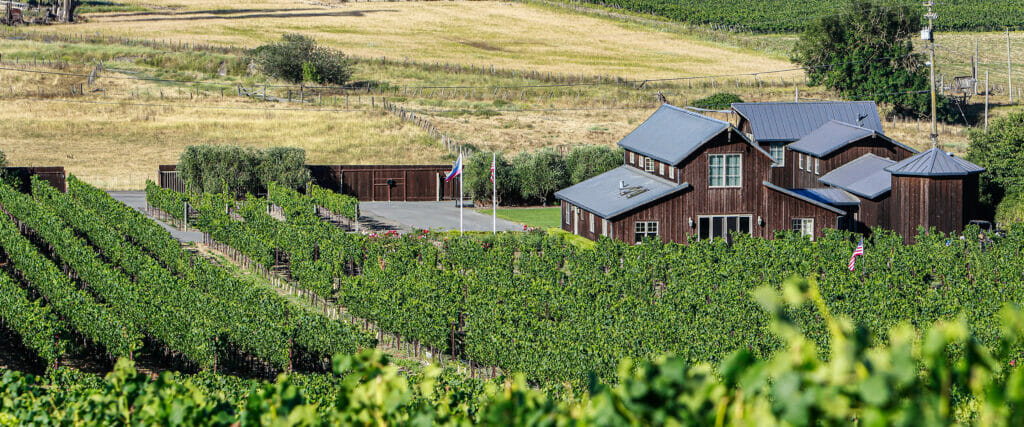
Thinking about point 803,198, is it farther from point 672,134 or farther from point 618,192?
point 618,192

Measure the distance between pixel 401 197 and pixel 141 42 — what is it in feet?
179

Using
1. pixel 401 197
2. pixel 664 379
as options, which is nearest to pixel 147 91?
pixel 401 197

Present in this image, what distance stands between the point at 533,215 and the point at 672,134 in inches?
507

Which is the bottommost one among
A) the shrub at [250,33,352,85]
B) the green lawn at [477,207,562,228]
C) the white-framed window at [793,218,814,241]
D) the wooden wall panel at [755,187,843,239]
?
the green lawn at [477,207,562,228]

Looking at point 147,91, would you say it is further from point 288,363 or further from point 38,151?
point 288,363

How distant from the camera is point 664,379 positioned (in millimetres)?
5676

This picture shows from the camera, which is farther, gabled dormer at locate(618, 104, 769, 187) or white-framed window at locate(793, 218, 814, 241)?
white-framed window at locate(793, 218, 814, 241)

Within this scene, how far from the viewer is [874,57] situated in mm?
83938

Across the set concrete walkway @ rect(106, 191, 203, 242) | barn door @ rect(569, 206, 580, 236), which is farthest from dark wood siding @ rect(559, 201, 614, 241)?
concrete walkway @ rect(106, 191, 203, 242)

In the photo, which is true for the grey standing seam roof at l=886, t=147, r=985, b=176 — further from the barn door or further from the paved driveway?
the paved driveway

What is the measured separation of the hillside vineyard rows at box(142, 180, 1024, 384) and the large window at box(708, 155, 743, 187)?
10.2ft

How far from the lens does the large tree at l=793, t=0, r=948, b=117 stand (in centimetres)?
8256

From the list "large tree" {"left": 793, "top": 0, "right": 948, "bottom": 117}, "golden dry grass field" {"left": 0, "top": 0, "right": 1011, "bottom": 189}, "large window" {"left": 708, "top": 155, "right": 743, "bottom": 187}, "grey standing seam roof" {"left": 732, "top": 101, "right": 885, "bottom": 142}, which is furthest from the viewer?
"large tree" {"left": 793, "top": 0, "right": 948, "bottom": 117}

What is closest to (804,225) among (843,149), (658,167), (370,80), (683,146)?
(683,146)
